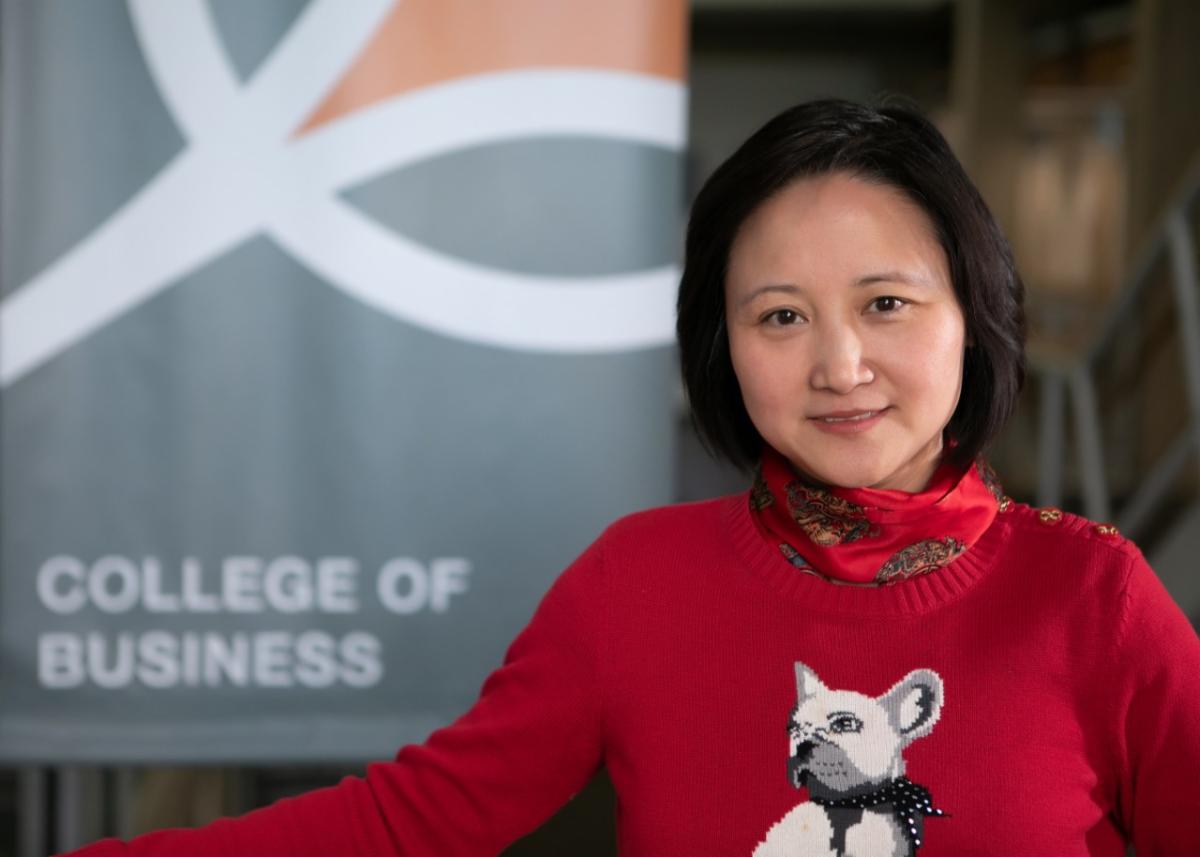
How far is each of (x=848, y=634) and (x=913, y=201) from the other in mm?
322

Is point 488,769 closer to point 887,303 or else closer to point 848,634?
point 848,634

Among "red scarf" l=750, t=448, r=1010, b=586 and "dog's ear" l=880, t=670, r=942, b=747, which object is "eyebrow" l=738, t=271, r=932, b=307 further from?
"dog's ear" l=880, t=670, r=942, b=747

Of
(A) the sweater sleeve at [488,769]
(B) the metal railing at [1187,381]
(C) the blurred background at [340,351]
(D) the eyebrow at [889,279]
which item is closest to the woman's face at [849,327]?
(D) the eyebrow at [889,279]

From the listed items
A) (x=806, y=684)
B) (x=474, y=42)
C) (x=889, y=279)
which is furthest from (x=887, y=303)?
(x=474, y=42)

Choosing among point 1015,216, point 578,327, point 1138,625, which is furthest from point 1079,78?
point 1138,625

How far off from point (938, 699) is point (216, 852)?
0.54 metres

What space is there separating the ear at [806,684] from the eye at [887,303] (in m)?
0.27

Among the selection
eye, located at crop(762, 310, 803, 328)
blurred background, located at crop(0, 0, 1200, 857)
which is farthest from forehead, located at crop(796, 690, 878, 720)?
blurred background, located at crop(0, 0, 1200, 857)

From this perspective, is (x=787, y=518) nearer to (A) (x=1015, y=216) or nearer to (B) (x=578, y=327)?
(B) (x=578, y=327)

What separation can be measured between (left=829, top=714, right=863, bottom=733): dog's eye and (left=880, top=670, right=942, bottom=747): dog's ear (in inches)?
0.9

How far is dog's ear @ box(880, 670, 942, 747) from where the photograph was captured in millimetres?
979

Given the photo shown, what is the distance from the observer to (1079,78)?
749 cm

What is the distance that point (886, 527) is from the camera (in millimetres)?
1024

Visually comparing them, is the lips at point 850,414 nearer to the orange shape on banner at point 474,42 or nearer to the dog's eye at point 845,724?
the dog's eye at point 845,724
